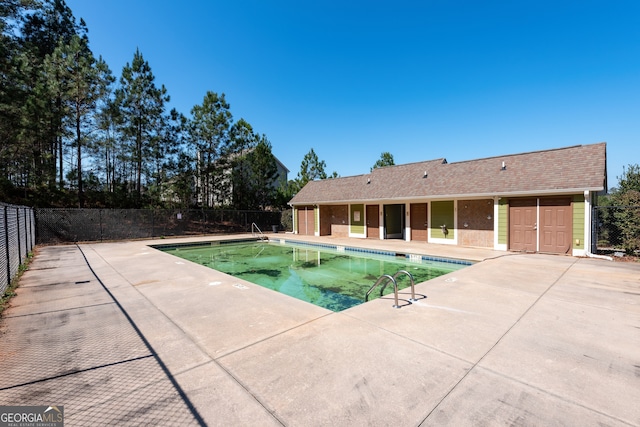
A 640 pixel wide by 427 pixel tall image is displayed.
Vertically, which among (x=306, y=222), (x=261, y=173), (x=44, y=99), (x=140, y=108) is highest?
(x=140, y=108)

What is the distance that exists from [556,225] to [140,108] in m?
24.6

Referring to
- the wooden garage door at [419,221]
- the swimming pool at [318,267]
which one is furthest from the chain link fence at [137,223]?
the wooden garage door at [419,221]

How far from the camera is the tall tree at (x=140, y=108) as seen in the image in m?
18.1

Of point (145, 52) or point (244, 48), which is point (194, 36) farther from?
point (145, 52)

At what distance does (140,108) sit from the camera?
18.8 m

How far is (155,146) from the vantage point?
1962cm

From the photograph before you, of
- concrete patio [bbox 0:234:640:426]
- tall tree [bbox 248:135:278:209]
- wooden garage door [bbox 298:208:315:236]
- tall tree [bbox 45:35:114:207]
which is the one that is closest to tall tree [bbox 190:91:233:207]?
tall tree [bbox 248:135:278:209]

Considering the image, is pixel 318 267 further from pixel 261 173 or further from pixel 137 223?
pixel 261 173

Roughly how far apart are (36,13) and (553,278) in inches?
1306

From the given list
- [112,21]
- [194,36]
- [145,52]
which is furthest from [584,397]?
[145,52]

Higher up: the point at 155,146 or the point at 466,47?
the point at 466,47

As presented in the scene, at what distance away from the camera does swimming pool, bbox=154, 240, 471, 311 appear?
266 inches

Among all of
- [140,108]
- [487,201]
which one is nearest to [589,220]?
[487,201]

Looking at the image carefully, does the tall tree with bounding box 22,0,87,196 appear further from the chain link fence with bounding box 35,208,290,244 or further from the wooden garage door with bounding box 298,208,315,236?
the wooden garage door with bounding box 298,208,315,236
